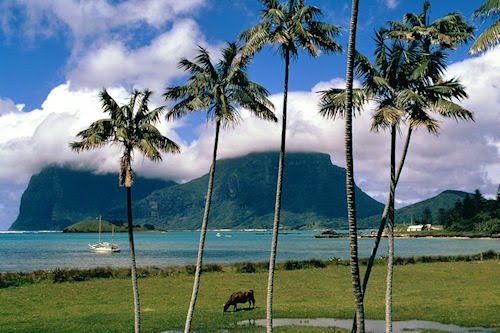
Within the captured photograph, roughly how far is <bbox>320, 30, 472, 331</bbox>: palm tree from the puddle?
26.7 ft

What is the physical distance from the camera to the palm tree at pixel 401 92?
76.3 feet

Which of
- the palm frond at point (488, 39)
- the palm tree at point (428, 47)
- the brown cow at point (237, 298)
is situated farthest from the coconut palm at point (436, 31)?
the brown cow at point (237, 298)

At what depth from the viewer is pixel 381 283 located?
57000 millimetres

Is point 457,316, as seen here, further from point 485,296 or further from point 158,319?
point 158,319

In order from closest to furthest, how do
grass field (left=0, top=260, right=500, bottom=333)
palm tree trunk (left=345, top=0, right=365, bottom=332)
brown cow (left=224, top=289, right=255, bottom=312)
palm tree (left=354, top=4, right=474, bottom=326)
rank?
palm tree trunk (left=345, top=0, right=365, bottom=332) → palm tree (left=354, top=4, right=474, bottom=326) → grass field (left=0, top=260, right=500, bottom=333) → brown cow (left=224, top=289, right=255, bottom=312)

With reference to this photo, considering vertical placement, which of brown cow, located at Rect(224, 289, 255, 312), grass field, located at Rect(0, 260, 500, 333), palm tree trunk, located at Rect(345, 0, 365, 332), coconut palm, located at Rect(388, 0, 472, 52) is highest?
coconut palm, located at Rect(388, 0, 472, 52)

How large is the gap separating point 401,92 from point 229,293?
33.4 m

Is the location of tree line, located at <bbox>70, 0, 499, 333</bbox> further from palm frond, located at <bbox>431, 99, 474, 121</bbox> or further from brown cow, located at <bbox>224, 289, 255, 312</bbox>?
brown cow, located at <bbox>224, 289, 255, 312</bbox>

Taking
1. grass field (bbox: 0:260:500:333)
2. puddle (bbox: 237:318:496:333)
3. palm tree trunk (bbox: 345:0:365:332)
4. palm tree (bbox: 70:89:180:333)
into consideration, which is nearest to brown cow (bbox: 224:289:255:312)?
grass field (bbox: 0:260:500:333)

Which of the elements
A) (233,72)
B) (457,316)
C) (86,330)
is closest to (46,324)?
(86,330)

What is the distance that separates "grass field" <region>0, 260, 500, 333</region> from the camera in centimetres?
3441

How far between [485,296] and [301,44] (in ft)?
101

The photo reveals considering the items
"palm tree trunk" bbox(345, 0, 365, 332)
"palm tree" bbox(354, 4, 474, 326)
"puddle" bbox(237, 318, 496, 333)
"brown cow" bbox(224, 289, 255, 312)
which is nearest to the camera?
"palm tree trunk" bbox(345, 0, 365, 332)

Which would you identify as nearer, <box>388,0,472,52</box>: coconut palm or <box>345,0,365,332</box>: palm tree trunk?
<box>345,0,365,332</box>: palm tree trunk
